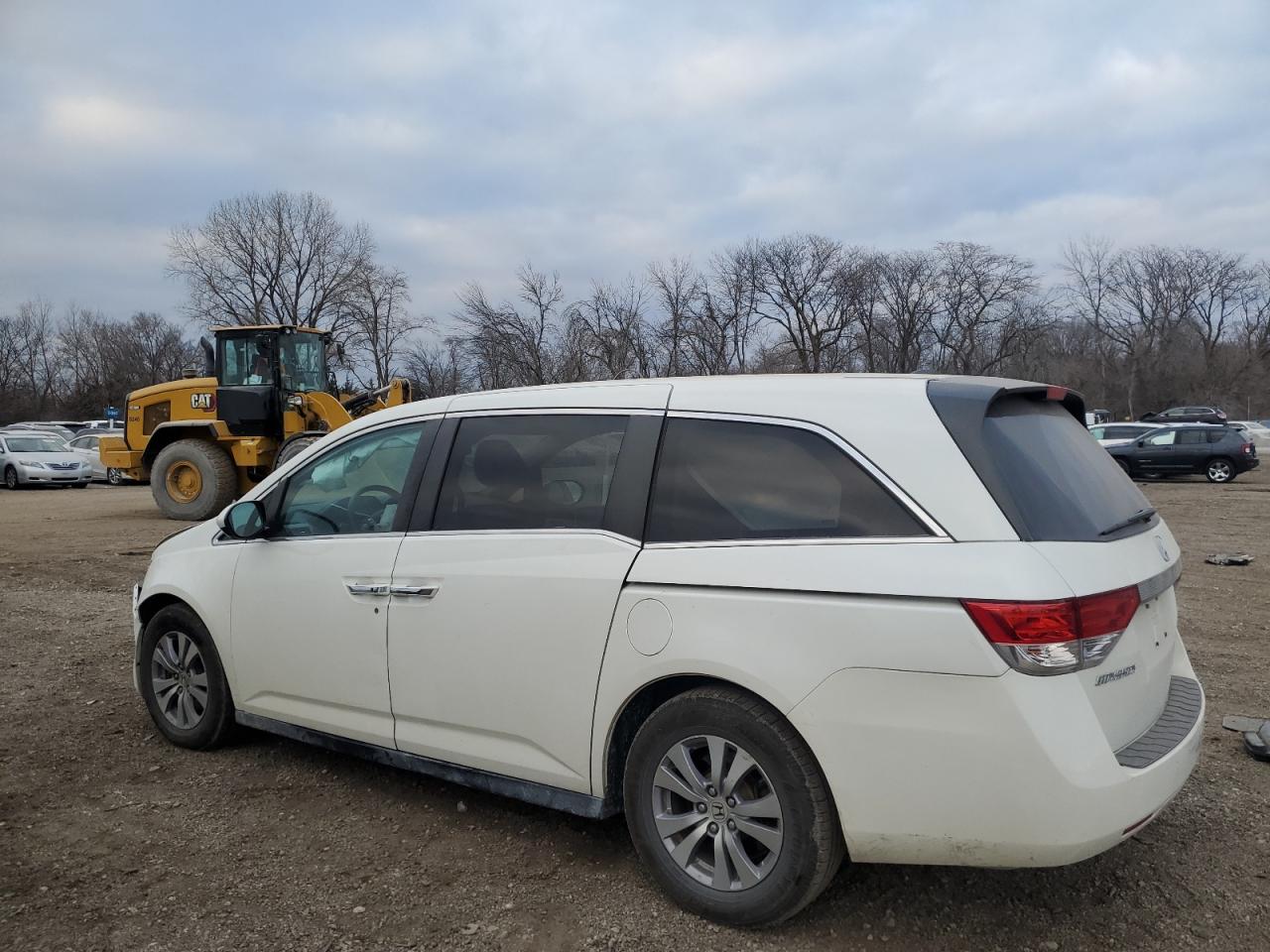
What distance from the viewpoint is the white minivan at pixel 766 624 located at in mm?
2580

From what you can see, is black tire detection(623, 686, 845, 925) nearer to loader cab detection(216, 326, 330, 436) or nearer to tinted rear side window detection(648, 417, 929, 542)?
tinted rear side window detection(648, 417, 929, 542)

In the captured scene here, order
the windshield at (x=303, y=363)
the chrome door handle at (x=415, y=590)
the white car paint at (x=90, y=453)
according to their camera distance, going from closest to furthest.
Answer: the chrome door handle at (x=415, y=590)
the windshield at (x=303, y=363)
the white car paint at (x=90, y=453)

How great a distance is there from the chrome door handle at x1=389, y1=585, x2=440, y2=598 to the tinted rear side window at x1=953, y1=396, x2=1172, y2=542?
2014 millimetres

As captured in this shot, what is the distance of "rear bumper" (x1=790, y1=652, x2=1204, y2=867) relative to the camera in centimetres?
252

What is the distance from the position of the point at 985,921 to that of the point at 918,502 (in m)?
1.42

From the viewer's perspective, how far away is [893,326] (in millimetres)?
55250

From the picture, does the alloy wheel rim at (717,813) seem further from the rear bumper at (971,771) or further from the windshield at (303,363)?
the windshield at (303,363)

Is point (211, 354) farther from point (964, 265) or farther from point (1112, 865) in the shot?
point (964, 265)

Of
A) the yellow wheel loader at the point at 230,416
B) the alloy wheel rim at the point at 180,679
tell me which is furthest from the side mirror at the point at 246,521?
the yellow wheel loader at the point at 230,416

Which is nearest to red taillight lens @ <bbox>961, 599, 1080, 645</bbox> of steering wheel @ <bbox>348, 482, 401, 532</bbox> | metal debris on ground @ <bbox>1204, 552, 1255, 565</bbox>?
steering wheel @ <bbox>348, 482, 401, 532</bbox>

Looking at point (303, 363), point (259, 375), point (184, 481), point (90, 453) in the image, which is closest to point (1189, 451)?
point (303, 363)

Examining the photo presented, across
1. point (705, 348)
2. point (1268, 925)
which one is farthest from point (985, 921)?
point (705, 348)

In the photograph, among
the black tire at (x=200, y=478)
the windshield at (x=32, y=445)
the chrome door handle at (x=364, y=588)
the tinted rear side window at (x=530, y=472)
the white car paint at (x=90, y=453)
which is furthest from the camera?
the white car paint at (x=90, y=453)

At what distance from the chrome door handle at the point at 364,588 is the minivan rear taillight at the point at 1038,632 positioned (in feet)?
7.41
